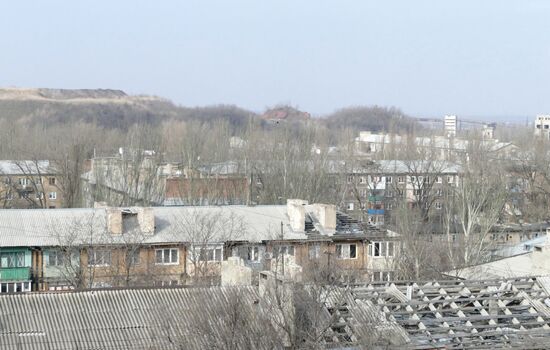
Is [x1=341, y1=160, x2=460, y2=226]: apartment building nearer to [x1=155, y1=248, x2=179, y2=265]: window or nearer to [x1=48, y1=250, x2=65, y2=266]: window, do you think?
[x1=155, y1=248, x2=179, y2=265]: window

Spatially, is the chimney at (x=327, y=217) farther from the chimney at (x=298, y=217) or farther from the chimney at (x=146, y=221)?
the chimney at (x=146, y=221)

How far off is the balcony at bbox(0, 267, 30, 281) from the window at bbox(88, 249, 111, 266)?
1.96 metres

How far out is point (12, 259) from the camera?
1268 inches

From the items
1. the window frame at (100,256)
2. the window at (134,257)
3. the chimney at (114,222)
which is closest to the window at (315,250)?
the window at (134,257)

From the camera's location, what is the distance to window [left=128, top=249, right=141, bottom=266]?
32.1 metres

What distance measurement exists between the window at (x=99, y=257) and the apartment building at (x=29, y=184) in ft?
80.9

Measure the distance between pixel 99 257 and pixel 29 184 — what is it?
3312 centimetres

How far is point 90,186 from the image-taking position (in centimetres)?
5181

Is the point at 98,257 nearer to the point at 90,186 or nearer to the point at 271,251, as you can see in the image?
the point at 271,251

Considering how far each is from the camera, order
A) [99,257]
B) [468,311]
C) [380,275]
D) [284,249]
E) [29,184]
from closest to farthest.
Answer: [468,311]
[99,257]
[284,249]
[380,275]
[29,184]

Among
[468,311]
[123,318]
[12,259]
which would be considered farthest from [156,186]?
[468,311]

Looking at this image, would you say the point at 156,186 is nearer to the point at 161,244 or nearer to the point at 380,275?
the point at 161,244

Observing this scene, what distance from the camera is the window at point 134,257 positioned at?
32.1 m

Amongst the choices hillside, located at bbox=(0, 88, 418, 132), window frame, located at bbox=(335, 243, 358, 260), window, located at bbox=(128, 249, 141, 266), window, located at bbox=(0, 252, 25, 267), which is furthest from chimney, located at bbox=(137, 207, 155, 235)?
hillside, located at bbox=(0, 88, 418, 132)
